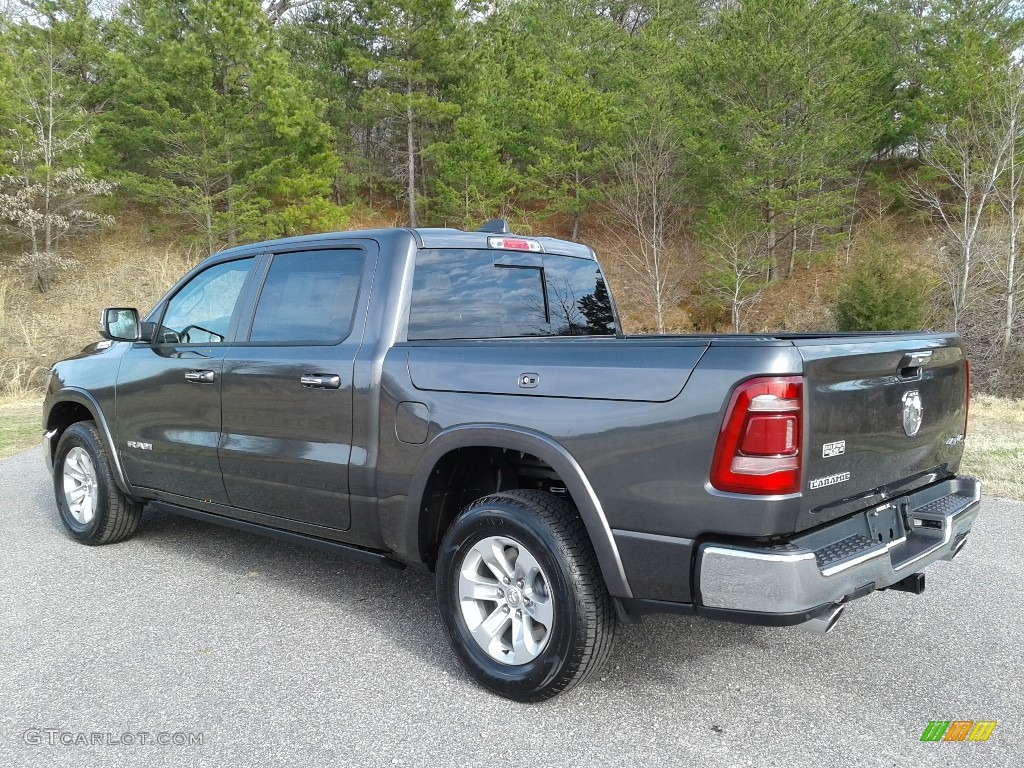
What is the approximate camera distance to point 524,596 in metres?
3.09

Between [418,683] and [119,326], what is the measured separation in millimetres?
3031

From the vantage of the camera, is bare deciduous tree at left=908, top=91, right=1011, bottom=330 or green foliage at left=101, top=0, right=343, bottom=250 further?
green foliage at left=101, top=0, right=343, bottom=250

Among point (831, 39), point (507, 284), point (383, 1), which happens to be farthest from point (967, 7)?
point (507, 284)

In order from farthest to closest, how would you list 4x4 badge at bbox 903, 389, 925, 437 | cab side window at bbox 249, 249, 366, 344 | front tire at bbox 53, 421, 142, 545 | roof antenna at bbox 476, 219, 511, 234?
front tire at bbox 53, 421, 142, 545, roof antenna at bbox 476, 219, 511, 234, cab side window at bbox 249, 249, 366, 344, 4x4 badge at bbox 903, 389, 925, 437

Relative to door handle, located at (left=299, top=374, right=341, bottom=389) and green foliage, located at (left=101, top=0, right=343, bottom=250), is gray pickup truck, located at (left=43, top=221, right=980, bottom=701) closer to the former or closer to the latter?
door handle, located at (left=299, top=374, right=341, bottom=389)

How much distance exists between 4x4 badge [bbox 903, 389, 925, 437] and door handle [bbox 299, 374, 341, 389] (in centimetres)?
241

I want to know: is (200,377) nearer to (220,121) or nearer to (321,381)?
(321,381)

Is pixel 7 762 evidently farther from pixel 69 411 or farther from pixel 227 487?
pixel 69 411

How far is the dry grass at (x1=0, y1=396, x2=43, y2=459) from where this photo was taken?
996 centimetres

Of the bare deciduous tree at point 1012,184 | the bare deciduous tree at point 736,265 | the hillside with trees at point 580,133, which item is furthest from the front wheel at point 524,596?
the bare deciduous tree at point 736,265

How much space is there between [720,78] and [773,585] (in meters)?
27.6

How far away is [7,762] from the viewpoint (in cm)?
270

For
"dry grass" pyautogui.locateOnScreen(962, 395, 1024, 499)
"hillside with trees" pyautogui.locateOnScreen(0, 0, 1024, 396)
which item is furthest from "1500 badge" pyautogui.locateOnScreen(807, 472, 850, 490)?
"hillside with trees" pyautogui.locateOnScreen(0, 0, 1024, 396)

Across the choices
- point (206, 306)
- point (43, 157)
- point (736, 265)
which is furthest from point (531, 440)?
point (43, 157)
